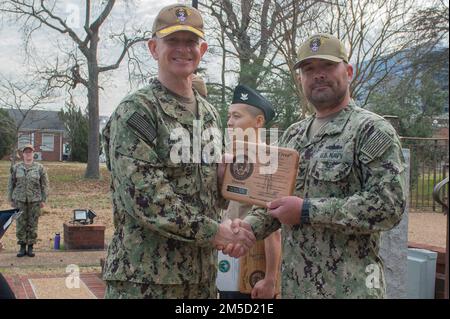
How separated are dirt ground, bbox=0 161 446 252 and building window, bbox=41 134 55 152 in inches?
8.7

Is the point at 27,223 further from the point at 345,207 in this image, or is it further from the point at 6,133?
the point at 345,207

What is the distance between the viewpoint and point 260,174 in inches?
81.4

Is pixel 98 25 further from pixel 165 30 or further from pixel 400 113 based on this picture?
pixel 165 30

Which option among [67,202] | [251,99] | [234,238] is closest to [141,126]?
[234,238]

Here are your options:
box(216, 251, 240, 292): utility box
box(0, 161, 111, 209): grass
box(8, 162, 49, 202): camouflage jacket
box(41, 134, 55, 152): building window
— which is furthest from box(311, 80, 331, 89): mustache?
box(8, 162, 49, 202): camouflage jacket

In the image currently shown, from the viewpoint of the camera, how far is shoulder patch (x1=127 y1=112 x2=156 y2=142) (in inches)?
72.1

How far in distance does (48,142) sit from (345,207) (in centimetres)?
677

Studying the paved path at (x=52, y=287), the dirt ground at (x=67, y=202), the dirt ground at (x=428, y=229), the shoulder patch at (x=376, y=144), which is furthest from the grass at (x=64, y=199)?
the shoulder patch at (x=376, y=144)

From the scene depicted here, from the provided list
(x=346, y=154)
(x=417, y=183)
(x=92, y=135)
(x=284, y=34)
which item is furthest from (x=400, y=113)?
(x=346, y=154)

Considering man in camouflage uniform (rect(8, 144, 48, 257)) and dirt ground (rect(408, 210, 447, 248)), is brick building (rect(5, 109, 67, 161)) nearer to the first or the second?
man in camouflage uniform (rect(8, 144, 48, 257))

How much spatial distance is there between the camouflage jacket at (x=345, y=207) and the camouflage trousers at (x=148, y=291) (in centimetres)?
41

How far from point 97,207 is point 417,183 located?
4.87m

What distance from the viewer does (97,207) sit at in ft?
28.2
